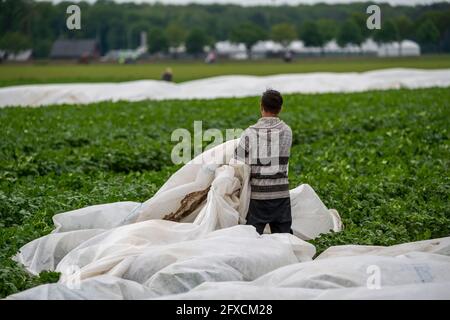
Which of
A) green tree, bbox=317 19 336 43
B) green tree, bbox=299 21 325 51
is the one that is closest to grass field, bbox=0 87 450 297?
green tree, bbox=317 19 336 43

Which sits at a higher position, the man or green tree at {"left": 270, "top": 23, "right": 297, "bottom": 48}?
the man

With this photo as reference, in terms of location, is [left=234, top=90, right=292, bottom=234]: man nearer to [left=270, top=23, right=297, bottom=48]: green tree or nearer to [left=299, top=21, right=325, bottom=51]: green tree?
[left=299, top=21, right=325, bottom=51]: green tree

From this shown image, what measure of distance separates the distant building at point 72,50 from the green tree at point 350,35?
67.4 feet

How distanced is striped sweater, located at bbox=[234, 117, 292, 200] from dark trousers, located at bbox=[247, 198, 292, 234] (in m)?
0.05

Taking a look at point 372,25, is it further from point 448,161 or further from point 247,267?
point 247,267

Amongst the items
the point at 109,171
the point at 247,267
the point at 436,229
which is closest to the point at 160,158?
the point at 109,171

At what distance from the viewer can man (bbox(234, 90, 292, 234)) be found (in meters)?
7.84

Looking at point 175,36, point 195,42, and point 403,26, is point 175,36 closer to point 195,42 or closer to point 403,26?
point 195,42

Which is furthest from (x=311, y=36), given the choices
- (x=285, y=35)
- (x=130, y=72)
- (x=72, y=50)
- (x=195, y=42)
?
(x=130, y=72)

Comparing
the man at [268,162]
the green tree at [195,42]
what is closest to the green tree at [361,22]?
the green tree at [195,42]

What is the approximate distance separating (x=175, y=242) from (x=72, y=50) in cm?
7116

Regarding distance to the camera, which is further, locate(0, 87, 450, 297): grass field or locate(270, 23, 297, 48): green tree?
locate(270, 23, 297, 48): green tree

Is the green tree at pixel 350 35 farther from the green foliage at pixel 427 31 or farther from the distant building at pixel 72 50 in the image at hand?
the distant building at pixel 72 50

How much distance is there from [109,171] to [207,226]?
17.6 feet
